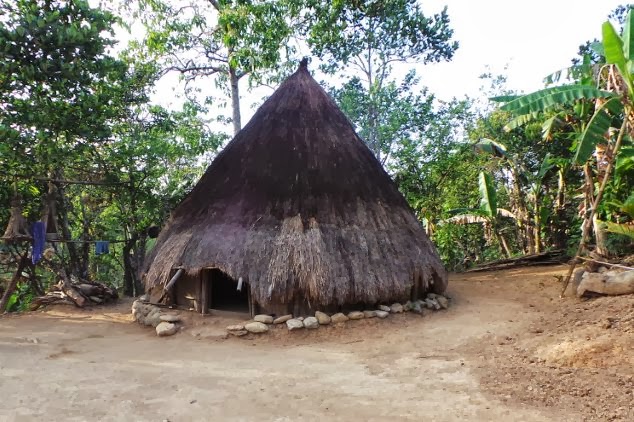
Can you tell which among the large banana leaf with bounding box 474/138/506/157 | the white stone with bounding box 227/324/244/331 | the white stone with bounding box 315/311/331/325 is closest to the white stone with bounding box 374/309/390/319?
the white stone with bounding box 315/311/331/325

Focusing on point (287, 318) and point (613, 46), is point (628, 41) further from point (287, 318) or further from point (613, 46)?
point (287, 318)

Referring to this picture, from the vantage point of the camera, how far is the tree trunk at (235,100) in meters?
14.7

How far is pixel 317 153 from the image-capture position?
10.1m

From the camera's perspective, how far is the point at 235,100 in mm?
14945

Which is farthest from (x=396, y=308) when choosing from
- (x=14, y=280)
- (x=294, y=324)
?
(x=14, y=280)

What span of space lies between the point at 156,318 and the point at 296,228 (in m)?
3.21

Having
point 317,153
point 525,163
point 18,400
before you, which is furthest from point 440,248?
point 18,400

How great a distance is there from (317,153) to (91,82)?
4.65 m

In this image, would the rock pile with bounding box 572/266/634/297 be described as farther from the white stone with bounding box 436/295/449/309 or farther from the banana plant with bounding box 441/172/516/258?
the banana plant with bounding box 441/172/516/258

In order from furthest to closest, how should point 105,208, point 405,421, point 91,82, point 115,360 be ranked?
point 105,208 → point 91,82 → point 115,360 → point 405,421

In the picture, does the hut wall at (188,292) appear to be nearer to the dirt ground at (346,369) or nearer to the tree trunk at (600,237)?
the dirt ground at (346,369)

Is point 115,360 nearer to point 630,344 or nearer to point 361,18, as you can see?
point 630,344

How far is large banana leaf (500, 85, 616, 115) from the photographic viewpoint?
24.8 ft

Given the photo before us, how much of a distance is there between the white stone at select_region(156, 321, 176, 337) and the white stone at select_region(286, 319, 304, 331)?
2.12 m
